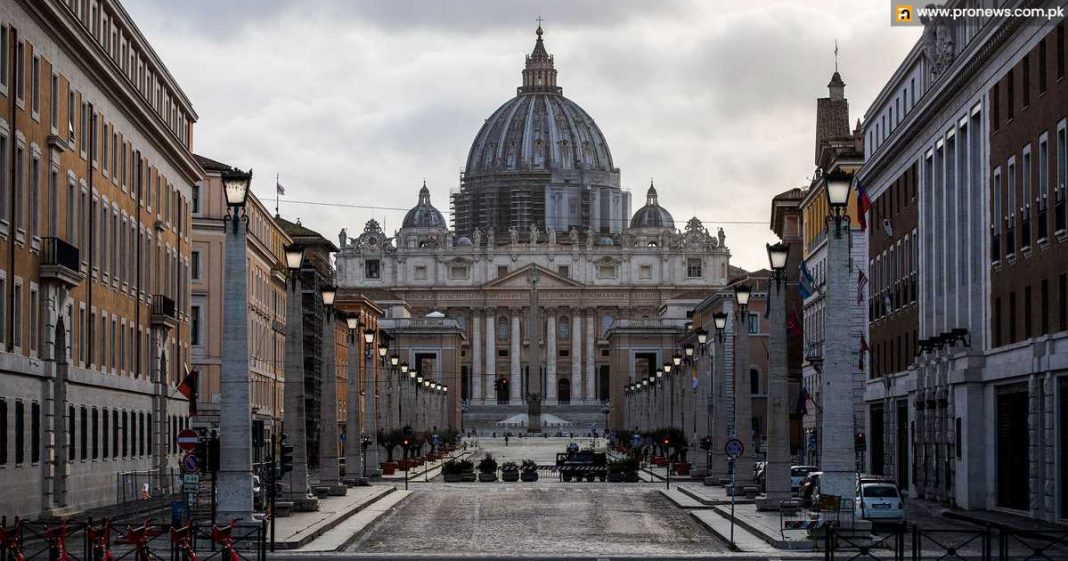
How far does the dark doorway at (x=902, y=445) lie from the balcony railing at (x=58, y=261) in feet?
100

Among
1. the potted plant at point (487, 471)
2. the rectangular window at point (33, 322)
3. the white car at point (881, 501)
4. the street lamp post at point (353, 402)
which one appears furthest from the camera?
the potted plant at point (487, 471)

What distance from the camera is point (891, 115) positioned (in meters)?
72.2

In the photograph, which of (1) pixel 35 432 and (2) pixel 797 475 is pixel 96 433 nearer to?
(1) pixel 35 432

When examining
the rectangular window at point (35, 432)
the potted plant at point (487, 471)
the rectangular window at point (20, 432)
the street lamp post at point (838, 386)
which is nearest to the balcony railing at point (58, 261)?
the rectangular window at point (35, 432)

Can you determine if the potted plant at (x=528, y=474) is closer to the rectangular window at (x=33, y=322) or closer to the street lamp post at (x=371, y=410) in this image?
the street lamp post at (x=371, y=410)

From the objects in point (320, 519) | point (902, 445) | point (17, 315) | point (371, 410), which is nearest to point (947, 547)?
point (320, 519)

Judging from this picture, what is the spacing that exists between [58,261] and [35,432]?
4.38 m

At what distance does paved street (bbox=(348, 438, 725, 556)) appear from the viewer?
129 ft

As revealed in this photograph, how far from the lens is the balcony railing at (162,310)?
6788cm

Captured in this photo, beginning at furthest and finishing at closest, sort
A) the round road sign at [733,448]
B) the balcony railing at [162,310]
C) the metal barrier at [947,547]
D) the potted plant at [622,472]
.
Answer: the potted plant at [622,472]
the balcony railing at [162,310]
the round road sign at [733,448]
the metal barrier at [947,547]

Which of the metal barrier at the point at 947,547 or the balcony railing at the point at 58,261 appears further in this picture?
the balcony railing at the point at 58,261

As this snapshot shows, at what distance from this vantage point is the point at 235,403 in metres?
36.9

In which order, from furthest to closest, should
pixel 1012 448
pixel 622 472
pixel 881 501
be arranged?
pixel 622 472 < pixel 1012 448 < pixel 881 501

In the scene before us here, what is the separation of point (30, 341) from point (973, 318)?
84.0 ft
